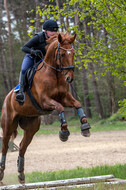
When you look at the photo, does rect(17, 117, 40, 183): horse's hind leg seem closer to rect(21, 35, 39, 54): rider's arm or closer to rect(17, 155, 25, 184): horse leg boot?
rect(17, 155, 25, 184): horse leg boot

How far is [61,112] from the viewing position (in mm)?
5207

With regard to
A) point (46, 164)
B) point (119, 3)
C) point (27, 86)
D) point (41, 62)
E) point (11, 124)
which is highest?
point (119, 3)

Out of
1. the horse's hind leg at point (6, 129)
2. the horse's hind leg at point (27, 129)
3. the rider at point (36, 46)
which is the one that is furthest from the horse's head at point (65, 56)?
the horse's hind leg at point (6, 129)

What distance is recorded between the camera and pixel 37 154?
12.3 meters

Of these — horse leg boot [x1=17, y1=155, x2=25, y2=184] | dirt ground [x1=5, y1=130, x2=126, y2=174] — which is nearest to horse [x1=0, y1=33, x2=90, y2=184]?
horse leg boot [x1=17, y1=155, x2=25, y2=184]

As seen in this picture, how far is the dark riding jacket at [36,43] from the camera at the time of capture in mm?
6172

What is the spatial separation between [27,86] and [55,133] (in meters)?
12.5

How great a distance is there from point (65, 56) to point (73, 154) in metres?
7.04

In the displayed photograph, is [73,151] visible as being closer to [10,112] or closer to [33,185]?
[10,112]

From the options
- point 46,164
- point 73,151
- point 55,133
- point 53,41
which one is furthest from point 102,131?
point 53,41

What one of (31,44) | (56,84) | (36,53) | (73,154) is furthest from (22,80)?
(73,154)

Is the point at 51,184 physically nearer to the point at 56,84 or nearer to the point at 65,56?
the point at 56,84

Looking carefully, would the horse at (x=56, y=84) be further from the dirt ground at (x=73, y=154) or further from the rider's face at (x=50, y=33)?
the dirt ground at (x=73, y=154)

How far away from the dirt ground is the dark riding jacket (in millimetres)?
4603
